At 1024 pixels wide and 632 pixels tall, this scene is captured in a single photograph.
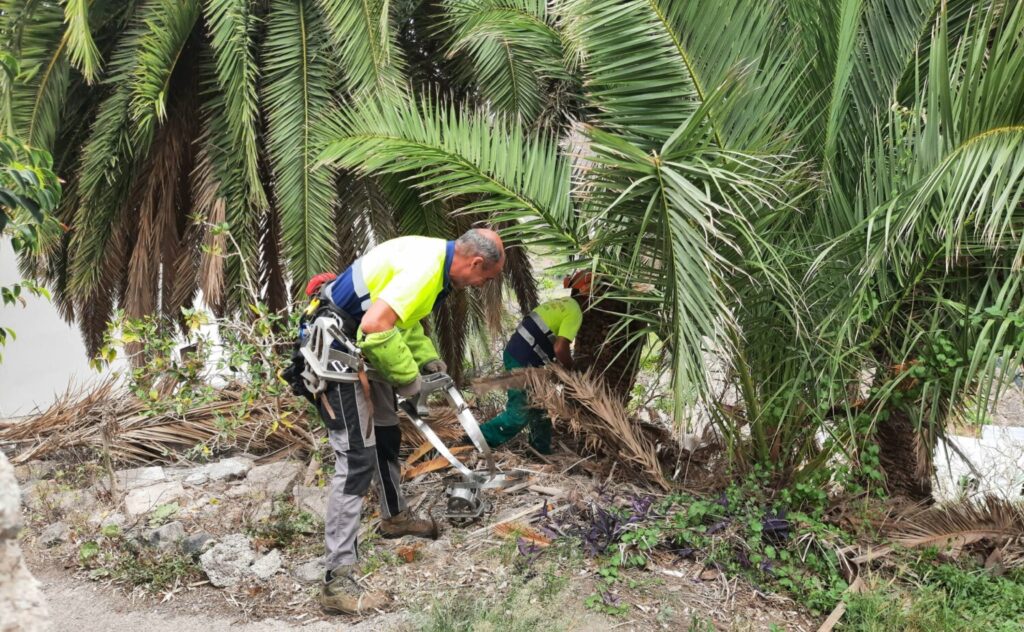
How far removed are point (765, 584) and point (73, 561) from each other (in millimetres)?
3642

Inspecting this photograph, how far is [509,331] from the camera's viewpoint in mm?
10461

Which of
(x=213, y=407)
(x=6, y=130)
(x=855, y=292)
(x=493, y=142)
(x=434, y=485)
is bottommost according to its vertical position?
(x=434, y=485)

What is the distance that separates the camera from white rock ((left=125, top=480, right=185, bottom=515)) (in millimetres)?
5052

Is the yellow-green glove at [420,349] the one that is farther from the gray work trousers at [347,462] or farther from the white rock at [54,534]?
the white rock at [54,534]

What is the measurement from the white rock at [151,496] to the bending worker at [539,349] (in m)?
1.97

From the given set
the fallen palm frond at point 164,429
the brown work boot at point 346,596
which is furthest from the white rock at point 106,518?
the brown work boot at point 346,596

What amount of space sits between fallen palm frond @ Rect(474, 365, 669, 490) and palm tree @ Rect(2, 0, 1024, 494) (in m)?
0.44

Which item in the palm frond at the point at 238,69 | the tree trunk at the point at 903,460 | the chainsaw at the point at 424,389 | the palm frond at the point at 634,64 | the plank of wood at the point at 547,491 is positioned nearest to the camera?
the chainsaw at the point at 424,389

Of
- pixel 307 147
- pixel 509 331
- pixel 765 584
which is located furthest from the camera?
pixel 509 331

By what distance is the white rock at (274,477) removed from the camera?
5.31 metres

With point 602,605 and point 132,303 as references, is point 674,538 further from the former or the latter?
point 132,303

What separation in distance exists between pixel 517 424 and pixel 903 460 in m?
2.33

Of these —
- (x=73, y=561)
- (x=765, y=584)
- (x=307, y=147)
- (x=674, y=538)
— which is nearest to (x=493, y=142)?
(x=307, y=147)

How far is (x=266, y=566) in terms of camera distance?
438 cm
